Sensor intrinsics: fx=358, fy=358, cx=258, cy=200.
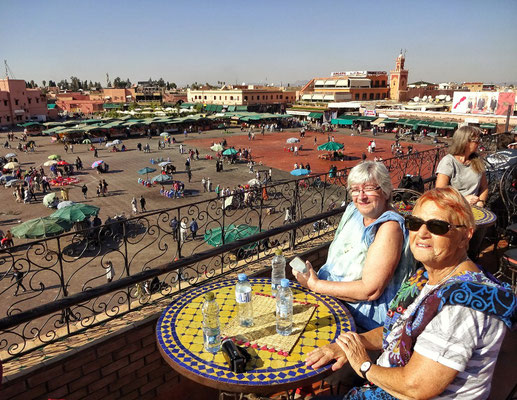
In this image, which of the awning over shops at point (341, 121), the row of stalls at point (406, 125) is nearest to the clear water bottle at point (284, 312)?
the row of stalls at point (406, 125)

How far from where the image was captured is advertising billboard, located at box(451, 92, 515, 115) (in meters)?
38.2

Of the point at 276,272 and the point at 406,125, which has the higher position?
the point at 276,272

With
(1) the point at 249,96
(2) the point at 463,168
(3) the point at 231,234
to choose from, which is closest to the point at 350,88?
(1) the point at 249,96

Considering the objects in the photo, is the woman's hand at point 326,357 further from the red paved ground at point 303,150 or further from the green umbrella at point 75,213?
the red paved ground at point 303,150

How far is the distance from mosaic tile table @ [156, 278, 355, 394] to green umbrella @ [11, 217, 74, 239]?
12488 millimetres

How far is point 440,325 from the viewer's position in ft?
4.60

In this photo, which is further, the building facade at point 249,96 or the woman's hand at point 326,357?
the building facade at point 249,96

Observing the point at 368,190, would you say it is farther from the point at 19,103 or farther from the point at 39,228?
the point at 19,103

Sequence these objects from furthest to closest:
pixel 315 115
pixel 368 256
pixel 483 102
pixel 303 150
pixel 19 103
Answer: pixel 19 103 → pixel 315 115 → pixel 483 102 → pixel 303 150 → pixel 368 256

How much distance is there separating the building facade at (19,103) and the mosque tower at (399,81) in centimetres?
6531

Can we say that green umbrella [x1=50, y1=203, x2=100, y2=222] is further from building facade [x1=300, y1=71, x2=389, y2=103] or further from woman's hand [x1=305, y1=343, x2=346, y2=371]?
building facade [x1=300, y1=71, x2=389, y2=103]

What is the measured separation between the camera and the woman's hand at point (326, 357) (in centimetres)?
185

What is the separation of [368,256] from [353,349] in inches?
24.9

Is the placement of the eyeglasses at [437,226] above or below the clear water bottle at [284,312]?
above
